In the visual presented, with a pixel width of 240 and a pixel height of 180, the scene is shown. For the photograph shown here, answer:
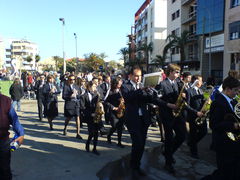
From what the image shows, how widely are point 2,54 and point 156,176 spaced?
5323 inches

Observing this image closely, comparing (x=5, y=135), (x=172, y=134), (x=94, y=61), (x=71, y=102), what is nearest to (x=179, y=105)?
(x=172, y=134)

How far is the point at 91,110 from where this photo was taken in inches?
236

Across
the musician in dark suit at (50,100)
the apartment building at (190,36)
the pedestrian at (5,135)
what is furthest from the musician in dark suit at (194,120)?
the apartment building at (190,36)

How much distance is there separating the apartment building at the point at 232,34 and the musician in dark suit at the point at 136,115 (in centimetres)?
2249

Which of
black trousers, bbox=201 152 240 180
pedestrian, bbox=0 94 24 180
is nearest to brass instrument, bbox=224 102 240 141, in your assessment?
black trousers, bbox=201 152 240 180

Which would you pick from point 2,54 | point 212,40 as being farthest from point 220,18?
point 2,54

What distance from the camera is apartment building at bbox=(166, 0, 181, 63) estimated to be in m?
40.2

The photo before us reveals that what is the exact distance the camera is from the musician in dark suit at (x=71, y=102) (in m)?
7.25

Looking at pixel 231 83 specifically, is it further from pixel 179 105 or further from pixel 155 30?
pixel 155 30

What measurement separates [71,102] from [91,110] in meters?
1.59

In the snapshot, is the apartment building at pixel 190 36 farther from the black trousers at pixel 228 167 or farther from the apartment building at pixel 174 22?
the black trousers at pixel 228 167

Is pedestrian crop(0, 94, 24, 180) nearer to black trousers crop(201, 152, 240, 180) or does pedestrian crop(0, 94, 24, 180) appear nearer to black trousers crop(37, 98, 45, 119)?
black trousers crop(201, 152, 240, 180)

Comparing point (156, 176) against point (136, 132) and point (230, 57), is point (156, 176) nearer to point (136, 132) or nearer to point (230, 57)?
point (136, 132)

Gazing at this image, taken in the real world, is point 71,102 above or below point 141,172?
above
